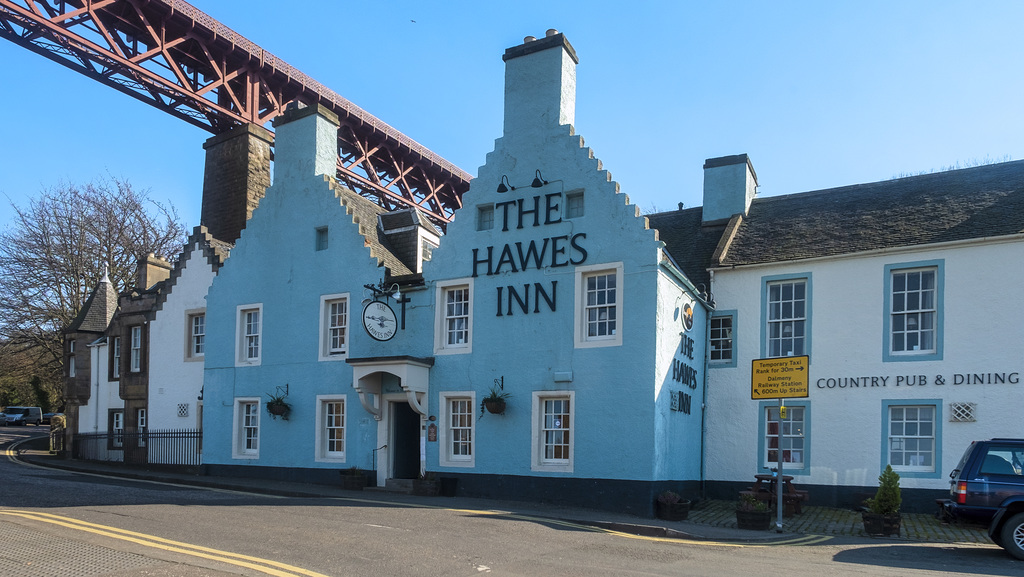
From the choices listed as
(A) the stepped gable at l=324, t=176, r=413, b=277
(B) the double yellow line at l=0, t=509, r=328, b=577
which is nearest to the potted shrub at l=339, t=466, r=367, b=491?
(A) the stepped gable at l=324, t=176, r=413, b=277

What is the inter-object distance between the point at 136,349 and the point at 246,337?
8405 mm

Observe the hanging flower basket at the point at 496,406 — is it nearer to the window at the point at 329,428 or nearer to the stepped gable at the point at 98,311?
the window at the point at 329,428

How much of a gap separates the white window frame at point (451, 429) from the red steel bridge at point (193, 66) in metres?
19.4

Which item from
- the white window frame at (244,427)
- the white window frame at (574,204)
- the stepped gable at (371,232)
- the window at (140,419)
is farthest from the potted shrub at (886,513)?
the window at (140,419)

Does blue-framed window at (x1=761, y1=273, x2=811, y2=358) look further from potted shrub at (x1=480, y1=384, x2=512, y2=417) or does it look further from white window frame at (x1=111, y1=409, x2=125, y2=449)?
white window frame at (x1=111, y1=409, x2=125, y2=449)

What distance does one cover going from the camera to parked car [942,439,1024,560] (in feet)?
41.4

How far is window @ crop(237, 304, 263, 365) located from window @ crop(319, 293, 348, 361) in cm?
248

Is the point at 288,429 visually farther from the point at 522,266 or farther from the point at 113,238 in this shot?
the point at 113,238

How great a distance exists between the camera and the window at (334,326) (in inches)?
880

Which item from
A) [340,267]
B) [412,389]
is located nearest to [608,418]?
[412,389]

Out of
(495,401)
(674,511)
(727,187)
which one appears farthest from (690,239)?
(674,511)

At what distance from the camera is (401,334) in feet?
70.2

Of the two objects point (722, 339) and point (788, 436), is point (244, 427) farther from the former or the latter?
point (788, 436)

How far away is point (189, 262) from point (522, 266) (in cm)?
1365
